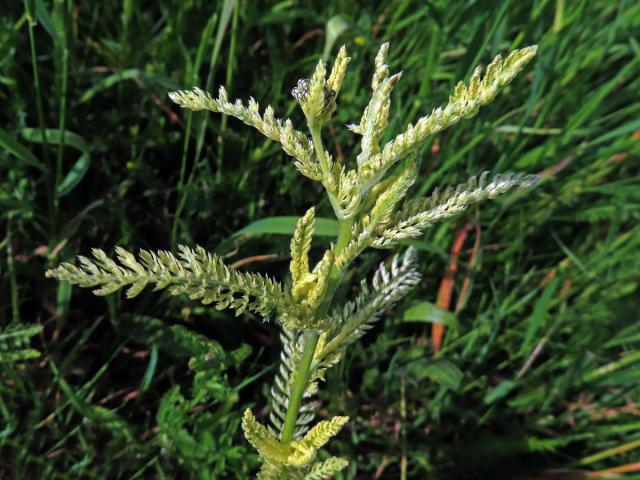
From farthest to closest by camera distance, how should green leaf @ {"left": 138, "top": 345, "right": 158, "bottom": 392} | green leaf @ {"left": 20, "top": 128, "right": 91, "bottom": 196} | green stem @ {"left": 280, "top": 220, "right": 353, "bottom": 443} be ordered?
green leaf @ {"left": 20, "top": 128, "right": 91, "bottom": 196} < green leaf @ {"left": 138, "top": 345, "right": 158, "bottom": 392} < green stem @ {"left": 280, "top": 220, "right": 353, "bottom": 443}

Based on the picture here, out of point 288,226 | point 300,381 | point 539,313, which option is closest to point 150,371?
point 288,226

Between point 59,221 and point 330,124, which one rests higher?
point 330,124

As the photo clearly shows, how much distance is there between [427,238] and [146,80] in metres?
0.92

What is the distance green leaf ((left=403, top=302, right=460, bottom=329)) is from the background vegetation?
1 centimetres

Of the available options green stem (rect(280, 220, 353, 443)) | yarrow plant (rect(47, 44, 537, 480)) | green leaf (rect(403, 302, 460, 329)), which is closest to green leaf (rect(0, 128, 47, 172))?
yarrow plant (rect(47, 44, 537, 480))

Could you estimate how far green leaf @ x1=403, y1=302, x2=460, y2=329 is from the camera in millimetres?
1727

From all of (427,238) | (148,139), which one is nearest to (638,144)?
(427,238)

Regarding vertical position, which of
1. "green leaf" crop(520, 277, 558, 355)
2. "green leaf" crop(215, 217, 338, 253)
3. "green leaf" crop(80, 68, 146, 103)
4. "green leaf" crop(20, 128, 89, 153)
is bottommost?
"green leaf" crop(520, 277, 558, 355)

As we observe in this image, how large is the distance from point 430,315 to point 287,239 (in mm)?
435

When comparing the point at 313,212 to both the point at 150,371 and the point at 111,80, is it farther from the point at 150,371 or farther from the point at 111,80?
the point at 111,80

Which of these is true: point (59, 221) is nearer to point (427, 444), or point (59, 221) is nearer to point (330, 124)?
point (330, 124)

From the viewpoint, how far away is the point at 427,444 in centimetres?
180

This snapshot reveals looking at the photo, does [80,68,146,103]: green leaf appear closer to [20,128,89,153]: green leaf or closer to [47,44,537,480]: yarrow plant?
[20,128,89,153]: green leaf

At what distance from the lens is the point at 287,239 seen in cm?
177
